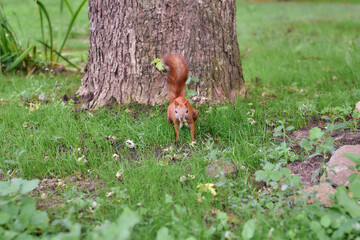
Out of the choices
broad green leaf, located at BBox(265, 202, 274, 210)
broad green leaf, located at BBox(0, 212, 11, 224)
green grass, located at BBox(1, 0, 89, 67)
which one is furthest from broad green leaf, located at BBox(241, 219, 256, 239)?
green grass, located at BBox(1, 0, 89, 67)

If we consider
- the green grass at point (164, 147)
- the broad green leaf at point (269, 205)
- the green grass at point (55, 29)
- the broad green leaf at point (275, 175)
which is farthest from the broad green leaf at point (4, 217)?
the green grass at point (55, 29)

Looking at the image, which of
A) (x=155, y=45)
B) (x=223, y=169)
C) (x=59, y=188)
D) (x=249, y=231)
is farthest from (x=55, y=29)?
(x=249, y=231)

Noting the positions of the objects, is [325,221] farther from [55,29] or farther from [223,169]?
[55,29]

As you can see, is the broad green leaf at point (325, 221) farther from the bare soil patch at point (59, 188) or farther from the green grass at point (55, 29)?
the green grass at point (55, 29)

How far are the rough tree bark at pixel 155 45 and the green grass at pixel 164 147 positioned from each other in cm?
22

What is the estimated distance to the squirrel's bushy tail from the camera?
9.56 feet

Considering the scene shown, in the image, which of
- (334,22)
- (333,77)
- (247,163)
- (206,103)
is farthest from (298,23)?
(247,163)

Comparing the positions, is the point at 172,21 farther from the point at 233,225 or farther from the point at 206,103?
the point at 233,225

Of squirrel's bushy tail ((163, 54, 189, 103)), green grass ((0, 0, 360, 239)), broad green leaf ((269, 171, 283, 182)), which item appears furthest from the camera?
squirrel's bushy tail ((163, 54, 189, 103))

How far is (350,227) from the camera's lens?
1.69 metres

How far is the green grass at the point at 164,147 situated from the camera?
1.94 m

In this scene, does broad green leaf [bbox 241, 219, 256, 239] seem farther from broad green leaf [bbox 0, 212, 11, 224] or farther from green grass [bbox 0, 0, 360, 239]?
broad green leaf [bbox 0, 212, 11, 224]

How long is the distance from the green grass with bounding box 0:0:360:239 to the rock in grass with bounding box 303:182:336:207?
0.36 ft

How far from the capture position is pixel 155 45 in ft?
10.9
